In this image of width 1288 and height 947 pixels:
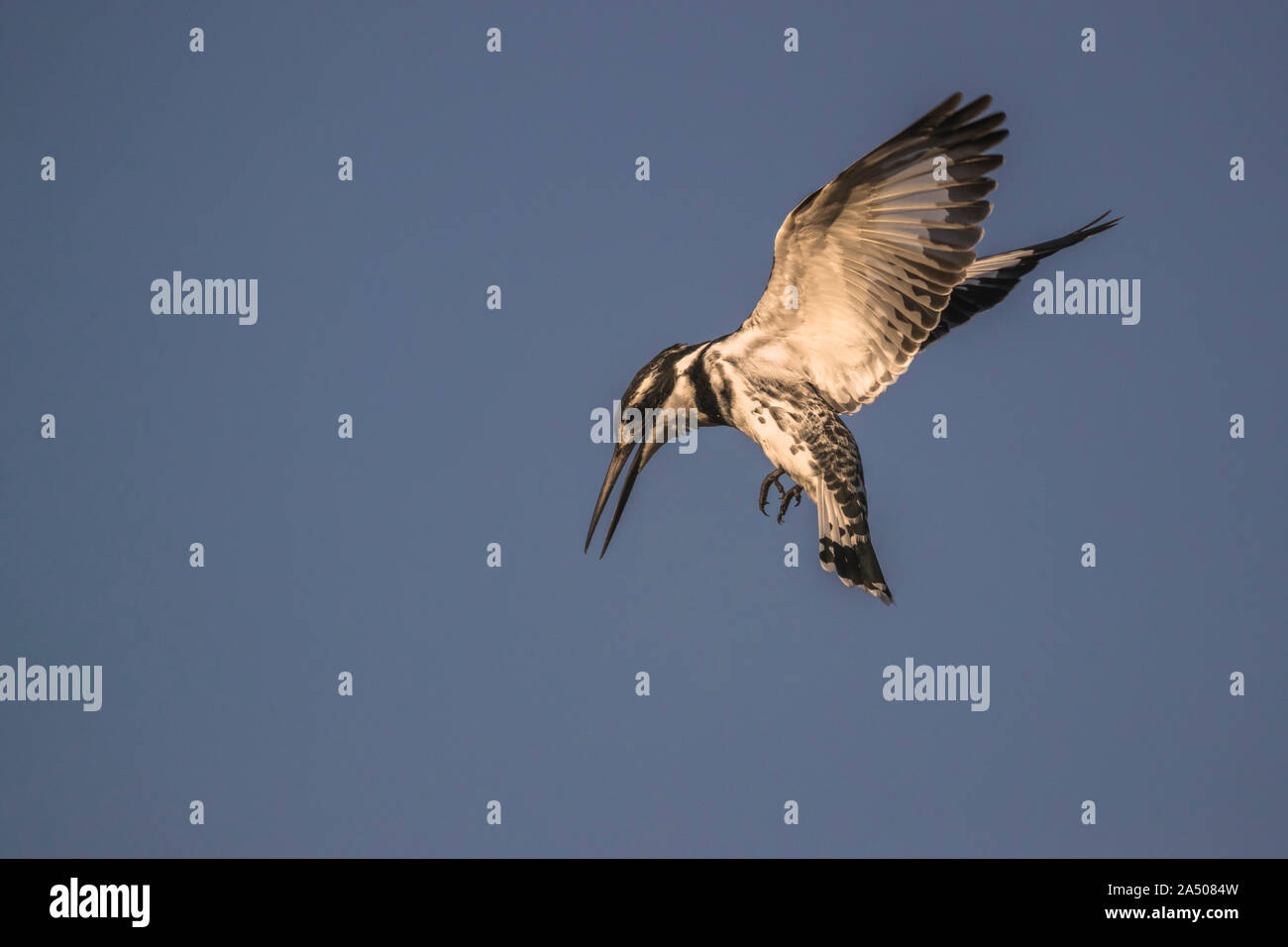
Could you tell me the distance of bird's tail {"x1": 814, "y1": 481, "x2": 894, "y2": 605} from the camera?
3.89 m

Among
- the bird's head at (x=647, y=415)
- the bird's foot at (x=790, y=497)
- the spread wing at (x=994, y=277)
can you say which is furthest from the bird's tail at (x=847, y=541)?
the spread wing at (x=994, y=277)

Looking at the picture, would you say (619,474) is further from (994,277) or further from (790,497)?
(994,277)

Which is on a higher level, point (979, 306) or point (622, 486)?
point (979, 306)

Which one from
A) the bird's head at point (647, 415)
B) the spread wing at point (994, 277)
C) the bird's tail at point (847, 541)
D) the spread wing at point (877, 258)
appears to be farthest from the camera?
the spread wing at point (994, 277)

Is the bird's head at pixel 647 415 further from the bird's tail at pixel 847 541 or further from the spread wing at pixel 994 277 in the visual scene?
the spread wing at pixel 994 277

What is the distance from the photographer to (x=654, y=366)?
4219 mm

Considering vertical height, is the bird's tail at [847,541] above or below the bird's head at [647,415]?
below

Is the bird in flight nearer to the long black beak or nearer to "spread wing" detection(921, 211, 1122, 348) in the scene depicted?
the long black beak

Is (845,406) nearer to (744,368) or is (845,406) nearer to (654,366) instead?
(744,368)

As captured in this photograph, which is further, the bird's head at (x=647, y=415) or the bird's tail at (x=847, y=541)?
the bird's head at (x=647, y=415)

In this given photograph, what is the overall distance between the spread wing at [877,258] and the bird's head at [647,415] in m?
0.22

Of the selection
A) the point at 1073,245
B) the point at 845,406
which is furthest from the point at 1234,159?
the point at 845,406

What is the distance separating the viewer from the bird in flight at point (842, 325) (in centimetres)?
370

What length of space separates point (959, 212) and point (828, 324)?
1.82 feet
